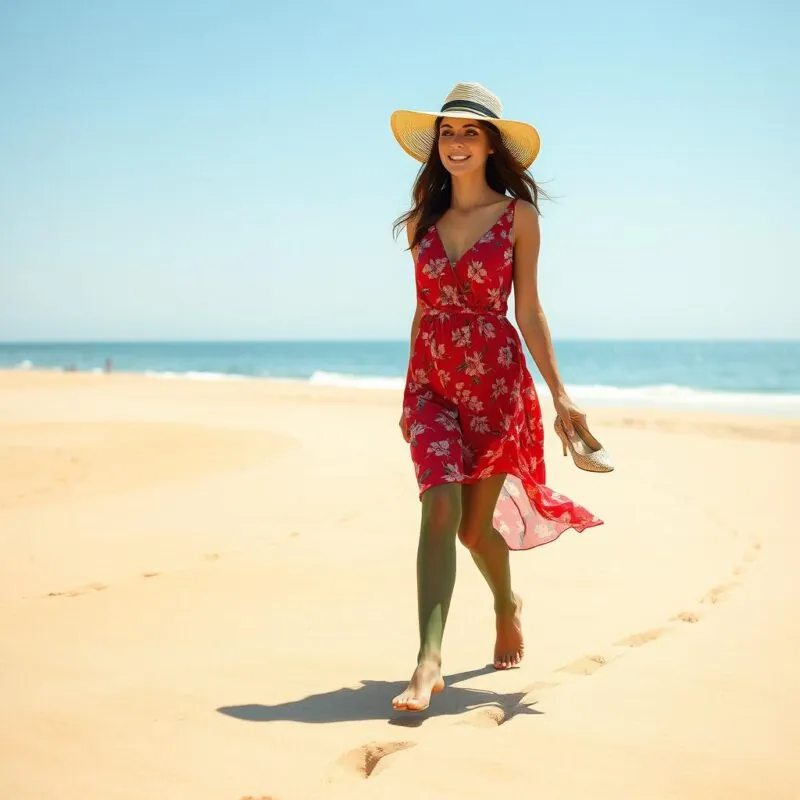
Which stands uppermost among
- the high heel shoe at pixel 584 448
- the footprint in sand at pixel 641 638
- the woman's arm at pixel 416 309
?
the woman's arm at pixel 416 309

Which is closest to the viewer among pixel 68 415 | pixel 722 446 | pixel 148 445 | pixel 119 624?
pixel 119 624

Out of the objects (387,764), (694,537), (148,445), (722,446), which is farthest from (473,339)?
(722,446)

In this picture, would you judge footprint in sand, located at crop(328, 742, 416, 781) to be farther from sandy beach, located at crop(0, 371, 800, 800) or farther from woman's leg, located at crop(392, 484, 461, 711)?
woman's leg, located at crop(392, 484, 461, 711)

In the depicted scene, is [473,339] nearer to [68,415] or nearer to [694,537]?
[694,537]

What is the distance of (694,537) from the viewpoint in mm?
6492

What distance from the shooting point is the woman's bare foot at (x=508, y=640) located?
3.77m

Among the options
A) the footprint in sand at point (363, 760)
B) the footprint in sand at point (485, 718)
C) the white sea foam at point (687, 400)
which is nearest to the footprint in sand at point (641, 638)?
the footprint in sand at point (485, 718)

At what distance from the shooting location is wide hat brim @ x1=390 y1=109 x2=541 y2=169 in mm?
3576

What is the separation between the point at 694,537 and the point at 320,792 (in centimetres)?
465

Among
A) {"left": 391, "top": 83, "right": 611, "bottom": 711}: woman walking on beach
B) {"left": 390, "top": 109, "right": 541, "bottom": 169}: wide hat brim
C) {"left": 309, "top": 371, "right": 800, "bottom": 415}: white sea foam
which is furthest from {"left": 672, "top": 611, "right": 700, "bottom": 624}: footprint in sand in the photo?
{"left": 309, "top": 371, "right": 800, "bottom": 415}: white sea foam

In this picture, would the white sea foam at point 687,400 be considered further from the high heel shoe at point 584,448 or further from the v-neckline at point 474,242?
the v-neckline at point 474,242

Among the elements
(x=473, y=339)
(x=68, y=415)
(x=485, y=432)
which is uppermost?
(x=473, y=339)

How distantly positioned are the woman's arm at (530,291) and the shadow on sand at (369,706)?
1130 millimetres

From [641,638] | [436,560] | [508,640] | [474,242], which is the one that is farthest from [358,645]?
[474,242]
